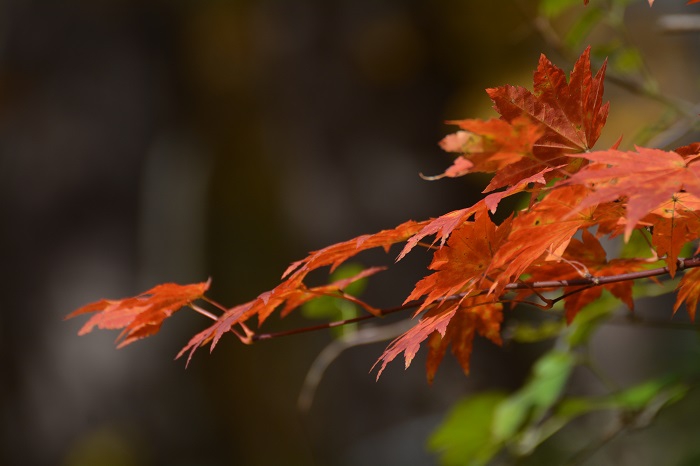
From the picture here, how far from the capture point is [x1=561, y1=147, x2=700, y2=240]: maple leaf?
0.37 metres

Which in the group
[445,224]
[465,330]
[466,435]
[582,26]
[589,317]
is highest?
[582,26]

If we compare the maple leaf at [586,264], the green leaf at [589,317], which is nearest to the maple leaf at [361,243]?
the maple leaf at [586,264]

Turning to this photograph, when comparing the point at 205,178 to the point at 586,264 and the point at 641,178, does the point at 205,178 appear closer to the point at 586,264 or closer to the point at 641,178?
the point at 586,264

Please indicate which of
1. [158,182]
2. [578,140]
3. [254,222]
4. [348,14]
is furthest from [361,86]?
[578,140]

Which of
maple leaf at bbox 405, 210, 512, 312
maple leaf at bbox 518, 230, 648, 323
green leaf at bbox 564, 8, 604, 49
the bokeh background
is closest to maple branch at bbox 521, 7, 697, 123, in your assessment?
green leaf at bbox 564, 8, 604, 49

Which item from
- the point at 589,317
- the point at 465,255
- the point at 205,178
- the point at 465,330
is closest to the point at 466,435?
the point at 589,317

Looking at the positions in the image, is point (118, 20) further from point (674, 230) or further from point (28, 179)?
point (674, 230)

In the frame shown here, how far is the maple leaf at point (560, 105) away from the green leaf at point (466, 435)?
0.60 m

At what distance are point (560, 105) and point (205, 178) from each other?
2516 mm

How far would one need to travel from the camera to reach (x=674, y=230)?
471 millimetres

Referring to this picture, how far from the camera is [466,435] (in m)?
1.04

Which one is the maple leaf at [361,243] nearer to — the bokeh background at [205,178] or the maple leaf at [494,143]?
the maple leaf at [494,143]

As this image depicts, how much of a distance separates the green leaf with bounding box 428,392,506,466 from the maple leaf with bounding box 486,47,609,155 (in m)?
0.60

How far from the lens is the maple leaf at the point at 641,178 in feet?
1.22
